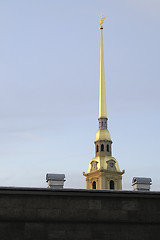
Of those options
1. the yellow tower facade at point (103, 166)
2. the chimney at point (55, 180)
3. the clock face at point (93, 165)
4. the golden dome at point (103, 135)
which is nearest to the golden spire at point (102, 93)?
the yellow tower facade at point (103, 166)

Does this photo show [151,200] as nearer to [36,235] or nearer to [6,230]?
[36,235]

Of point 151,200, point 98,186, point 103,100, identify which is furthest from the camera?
point 103,100

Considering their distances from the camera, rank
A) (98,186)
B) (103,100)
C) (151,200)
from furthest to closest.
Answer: (103,100) → (98,186) → (151,200)

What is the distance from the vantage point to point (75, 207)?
49.6 ft

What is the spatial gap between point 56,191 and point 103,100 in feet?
247

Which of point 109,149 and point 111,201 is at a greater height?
point 109,149

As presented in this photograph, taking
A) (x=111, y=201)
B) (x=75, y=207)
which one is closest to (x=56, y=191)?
(x=75, y=207)

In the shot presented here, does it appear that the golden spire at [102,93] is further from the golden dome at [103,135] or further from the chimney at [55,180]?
the chimney at [55,180]

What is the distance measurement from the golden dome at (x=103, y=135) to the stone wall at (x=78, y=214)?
69919mm

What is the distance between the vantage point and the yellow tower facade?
80.4 m

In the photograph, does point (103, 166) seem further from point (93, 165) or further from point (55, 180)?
point (55, 180)

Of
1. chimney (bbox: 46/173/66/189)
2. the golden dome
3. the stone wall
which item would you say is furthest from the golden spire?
the stone wall

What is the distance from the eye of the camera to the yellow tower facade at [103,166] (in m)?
80.4

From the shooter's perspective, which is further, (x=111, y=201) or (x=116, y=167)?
(x=116, y=167)
